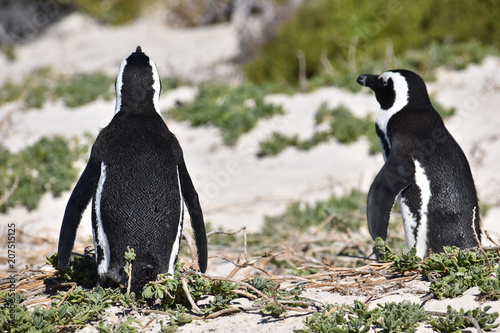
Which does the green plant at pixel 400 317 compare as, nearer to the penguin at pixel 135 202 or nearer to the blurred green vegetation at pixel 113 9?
the penguin at pixel 135 202

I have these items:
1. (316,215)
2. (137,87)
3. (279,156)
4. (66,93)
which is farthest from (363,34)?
(137,87)

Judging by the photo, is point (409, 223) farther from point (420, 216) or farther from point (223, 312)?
point (223, 312)

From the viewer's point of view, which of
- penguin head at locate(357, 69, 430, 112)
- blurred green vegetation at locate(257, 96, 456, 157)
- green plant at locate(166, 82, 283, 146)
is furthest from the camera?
green plant at locate(166, 82, 283, 146)

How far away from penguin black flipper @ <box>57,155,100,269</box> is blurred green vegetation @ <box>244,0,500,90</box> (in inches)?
230

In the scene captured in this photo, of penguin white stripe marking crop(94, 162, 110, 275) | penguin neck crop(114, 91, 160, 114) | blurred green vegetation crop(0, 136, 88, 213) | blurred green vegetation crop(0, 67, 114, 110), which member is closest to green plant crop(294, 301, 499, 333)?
penguin white stripe marking crop(94, 162, 110, 275)

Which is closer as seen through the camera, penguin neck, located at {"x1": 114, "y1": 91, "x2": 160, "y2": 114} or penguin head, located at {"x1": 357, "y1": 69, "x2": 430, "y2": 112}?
penguin neck, located at {"x1": 114, "y1": 91, "x2": 160, "y2": 114}

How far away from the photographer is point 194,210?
287 cm

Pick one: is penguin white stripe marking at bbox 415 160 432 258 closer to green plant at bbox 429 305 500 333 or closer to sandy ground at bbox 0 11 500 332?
green plant at bbox 429 305 500 333

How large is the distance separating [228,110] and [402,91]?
3.91 meters

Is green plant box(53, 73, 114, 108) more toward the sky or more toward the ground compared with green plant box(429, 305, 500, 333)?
more toward the sky

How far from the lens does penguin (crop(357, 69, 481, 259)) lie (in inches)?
129

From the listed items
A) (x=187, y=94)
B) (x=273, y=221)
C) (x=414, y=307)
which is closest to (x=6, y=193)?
(x=273, y=221)

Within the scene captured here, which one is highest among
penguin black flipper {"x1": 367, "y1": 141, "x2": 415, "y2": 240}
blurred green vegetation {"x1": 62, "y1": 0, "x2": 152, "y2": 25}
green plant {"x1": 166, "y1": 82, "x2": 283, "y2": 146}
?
blurred green vegetation {"x1": 62, "y1": 0, "x2": 152, "y2": 25}

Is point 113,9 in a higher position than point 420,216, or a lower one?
higher
